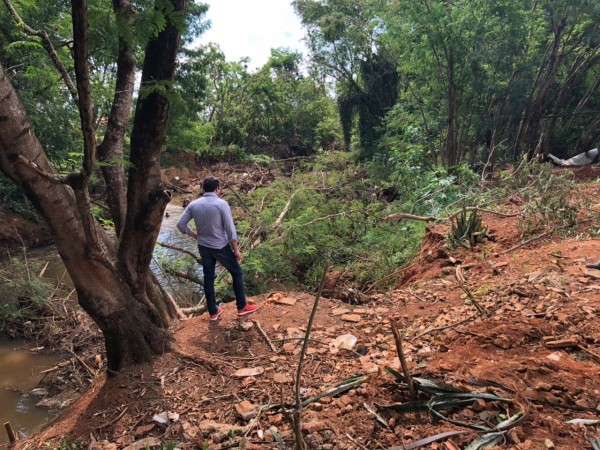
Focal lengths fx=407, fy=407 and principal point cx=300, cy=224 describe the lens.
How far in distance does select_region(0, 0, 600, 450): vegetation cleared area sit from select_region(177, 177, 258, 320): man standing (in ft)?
1.09

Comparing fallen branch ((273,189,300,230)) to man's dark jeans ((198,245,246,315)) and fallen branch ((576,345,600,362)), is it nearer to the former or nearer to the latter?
man's dark jeans ((198,245,246,315))

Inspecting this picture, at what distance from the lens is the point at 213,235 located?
13.3ft

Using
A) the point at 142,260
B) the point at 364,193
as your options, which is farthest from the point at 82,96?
the point at 364,193

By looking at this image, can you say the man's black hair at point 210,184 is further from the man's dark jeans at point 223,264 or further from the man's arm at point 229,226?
the man's dark jeans at point 223,264

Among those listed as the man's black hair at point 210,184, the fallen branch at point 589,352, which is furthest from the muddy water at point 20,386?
the fallen branch at point 589,352

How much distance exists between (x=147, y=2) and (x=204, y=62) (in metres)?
14.6

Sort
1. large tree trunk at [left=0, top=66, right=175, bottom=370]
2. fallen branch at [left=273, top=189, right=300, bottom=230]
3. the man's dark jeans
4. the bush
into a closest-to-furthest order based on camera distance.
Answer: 1. large tree trunk at [left=0, top=66, right=175, bottom=370]
2. the man's dark jeans
3. the bush
4. fallen branch at [left=273, top=189, right=300, bottom=230]

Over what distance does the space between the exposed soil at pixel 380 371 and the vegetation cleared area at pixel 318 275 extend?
0.05ft

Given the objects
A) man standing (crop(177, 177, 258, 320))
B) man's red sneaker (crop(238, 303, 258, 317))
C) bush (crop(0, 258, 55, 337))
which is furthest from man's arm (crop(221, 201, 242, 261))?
bush (crop(0, 258, 55, 337))

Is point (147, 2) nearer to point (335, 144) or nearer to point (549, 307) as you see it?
point (549, 307)

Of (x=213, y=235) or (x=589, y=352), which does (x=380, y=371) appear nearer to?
(x=589, y=352)

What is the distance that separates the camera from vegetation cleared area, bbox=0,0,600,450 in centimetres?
227

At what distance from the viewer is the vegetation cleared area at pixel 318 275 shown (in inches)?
89.5

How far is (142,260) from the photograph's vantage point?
10.7 ft
